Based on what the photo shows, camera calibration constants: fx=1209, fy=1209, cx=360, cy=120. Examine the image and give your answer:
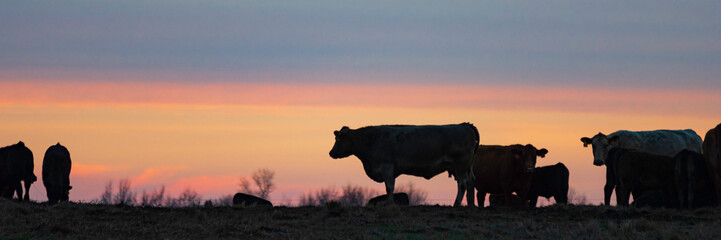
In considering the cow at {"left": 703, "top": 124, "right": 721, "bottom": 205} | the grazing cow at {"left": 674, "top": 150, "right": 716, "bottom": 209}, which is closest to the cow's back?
the grazing cow at {"left": 674, "top": 150, "right": 716, "bottom": 209}

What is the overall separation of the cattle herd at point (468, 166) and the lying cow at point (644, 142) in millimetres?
3763

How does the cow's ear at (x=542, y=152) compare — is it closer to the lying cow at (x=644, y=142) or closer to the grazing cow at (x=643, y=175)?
the grazing cow at (x=643, y=175)

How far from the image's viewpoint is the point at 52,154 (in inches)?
1323

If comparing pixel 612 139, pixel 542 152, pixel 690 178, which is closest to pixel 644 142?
pixel 612 139

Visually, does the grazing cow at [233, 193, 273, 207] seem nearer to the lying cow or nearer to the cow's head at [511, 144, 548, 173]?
the cow's head at [511, 144, 548, 173]

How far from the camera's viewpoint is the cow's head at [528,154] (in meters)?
32.4

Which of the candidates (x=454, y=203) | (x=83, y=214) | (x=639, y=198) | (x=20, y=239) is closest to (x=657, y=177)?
Answer: (x=639, y=198)

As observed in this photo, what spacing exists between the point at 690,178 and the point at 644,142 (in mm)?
8892

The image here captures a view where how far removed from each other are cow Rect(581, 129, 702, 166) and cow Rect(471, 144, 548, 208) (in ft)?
12.5

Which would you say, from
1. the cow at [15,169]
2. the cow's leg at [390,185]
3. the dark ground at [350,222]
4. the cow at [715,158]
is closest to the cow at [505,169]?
the cow's leg at [390,185]

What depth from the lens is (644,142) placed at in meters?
38.4

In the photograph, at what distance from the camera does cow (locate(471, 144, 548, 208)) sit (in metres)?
32.7

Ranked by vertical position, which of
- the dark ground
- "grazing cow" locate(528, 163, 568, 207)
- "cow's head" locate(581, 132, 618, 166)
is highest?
"cow's head" locate(581, 132, 618, 166)

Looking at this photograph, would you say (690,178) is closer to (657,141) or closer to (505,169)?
(505,169)
